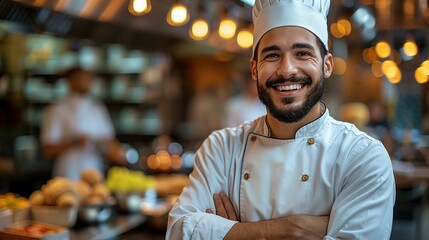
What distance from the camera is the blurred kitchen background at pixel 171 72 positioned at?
4.39 m

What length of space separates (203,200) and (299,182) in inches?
14.4

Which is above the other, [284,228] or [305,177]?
[305,177]

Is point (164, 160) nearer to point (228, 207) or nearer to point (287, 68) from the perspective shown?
point (228, 207)

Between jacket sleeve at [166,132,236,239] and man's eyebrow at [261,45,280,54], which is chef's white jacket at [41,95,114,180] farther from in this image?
man's eyebrow at [261,45,280,54]

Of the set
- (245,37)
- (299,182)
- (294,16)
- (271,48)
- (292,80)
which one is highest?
(245,37)

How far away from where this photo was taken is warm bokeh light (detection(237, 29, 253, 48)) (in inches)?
193

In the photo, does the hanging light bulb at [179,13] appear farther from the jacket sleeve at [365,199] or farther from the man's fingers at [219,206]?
the jacket sleeve at [365,199]

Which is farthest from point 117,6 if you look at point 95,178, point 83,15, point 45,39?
point 45,39

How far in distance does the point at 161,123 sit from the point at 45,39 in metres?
2.64

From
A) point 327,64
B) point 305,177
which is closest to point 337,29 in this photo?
point 327,64

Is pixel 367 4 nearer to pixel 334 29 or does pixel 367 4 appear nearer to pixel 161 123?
pixel 334 29

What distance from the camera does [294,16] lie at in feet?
6.45

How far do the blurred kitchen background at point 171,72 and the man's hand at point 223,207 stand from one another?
1483 millimetres

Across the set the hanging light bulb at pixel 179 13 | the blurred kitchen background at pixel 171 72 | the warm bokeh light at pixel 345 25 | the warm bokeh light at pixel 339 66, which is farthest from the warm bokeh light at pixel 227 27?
the warm bokeh light at pixel 339 66
